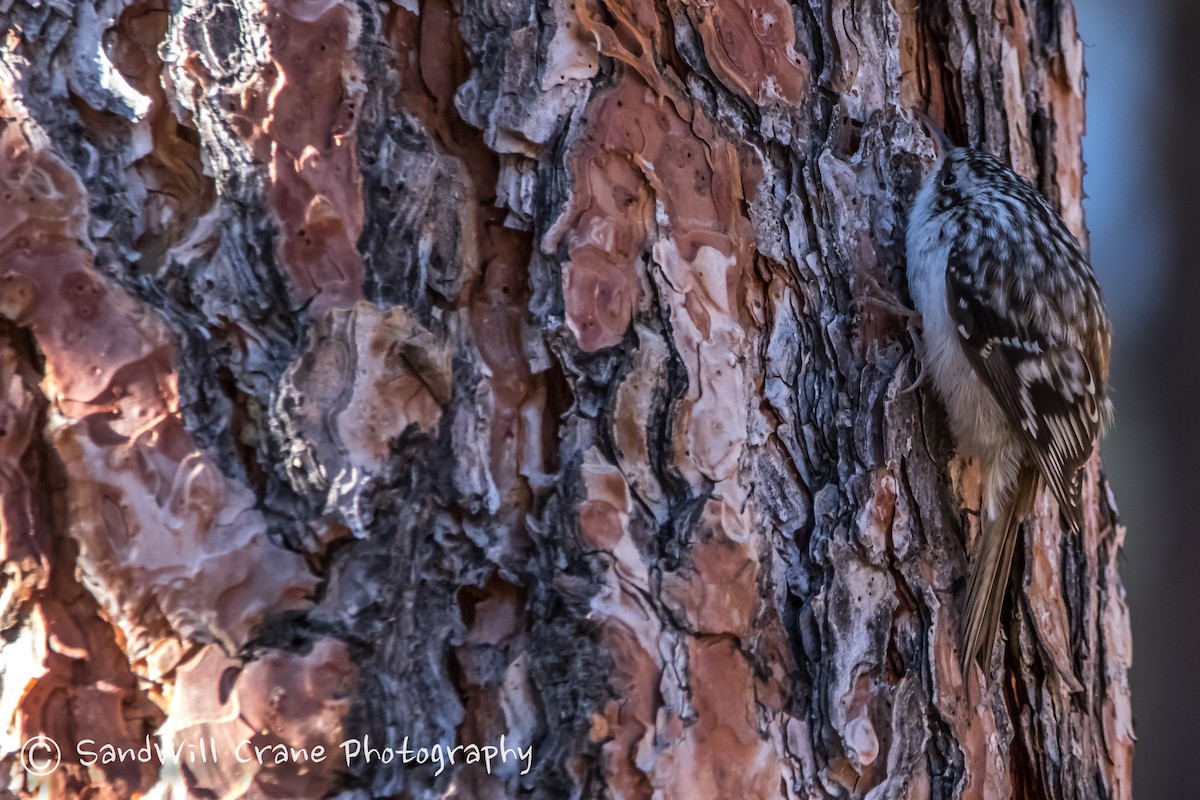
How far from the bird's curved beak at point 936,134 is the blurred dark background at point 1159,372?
7.49ft

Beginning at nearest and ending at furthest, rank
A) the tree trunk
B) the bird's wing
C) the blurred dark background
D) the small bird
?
the tree trunk
the small bird
the bird's wing
the blurred dark background

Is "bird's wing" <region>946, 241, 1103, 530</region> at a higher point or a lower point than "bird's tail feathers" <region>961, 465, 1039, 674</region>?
higher

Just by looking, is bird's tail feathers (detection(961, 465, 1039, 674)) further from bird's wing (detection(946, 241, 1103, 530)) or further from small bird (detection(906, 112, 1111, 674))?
bird's wing (detection(946, 241, 1103, 530))

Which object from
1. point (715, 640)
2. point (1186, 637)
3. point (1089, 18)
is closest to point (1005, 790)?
point (715, 640)

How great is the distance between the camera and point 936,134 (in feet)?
6.15

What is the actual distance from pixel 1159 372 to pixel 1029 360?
7.14ft

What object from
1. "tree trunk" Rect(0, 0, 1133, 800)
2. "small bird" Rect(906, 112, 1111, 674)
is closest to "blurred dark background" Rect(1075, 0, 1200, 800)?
"small bird" Rect(906, 112, 1111, 674)

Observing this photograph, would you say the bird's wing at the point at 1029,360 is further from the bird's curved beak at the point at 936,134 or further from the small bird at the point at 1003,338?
the bird's curved beak at the point at 936,134

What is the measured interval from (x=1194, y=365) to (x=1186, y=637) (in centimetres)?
99

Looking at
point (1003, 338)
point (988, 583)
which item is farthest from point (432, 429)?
point (1003, 338)

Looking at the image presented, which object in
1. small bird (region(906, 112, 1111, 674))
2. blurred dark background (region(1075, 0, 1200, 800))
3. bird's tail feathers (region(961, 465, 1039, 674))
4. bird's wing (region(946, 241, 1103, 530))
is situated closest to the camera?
bird's tail feathers (region(961, 465, 1039, 674))

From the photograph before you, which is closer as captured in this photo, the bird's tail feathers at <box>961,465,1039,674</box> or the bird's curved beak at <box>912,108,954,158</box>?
the bird's tail feathers at <box>961,465,1039,674</box>

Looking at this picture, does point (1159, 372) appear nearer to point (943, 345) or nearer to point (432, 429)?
point (943, 345)

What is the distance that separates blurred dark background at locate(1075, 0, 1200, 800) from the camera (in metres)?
3.89
